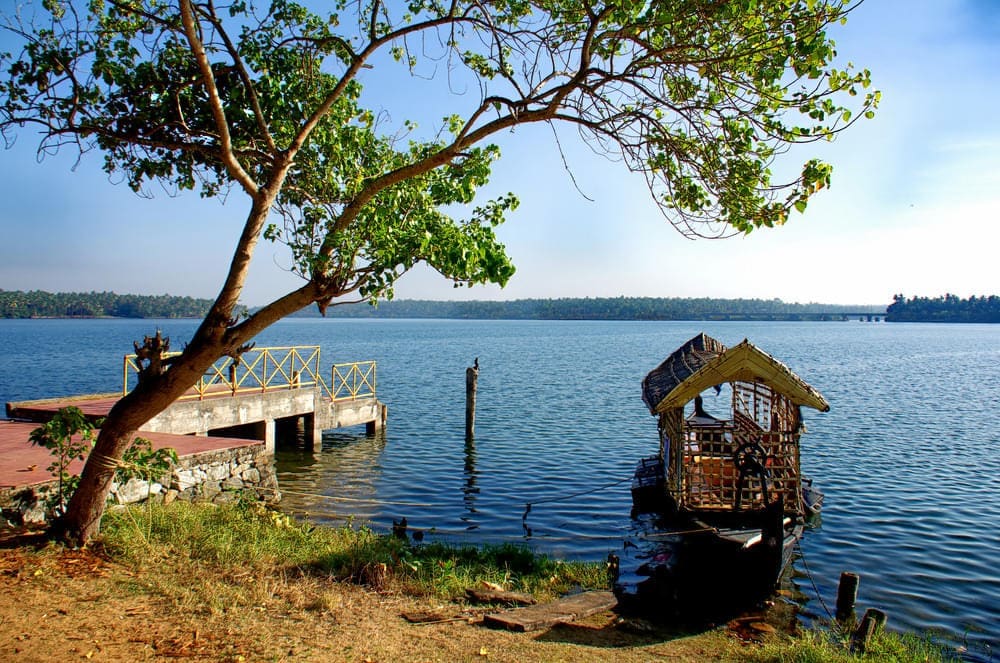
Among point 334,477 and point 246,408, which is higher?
point 246,408

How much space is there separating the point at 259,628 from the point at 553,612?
382 cm

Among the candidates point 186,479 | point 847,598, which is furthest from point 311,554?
point 847,598

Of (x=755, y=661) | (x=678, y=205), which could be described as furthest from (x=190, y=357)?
(x=755, y=661)

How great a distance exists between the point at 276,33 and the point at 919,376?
2224 inches

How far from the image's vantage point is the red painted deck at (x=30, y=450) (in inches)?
429

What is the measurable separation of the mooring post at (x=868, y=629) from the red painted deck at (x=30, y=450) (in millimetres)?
12156

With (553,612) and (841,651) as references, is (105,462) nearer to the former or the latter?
(553,612)

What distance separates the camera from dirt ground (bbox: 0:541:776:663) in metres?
6.41

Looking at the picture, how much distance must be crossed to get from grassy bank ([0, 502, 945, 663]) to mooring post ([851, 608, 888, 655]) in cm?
18

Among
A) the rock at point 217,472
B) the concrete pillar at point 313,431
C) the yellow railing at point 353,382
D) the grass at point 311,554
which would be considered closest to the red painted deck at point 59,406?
the rock at point 217,472

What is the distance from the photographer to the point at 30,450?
13.1 metres

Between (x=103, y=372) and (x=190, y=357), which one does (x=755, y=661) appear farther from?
(x=103, y=372)

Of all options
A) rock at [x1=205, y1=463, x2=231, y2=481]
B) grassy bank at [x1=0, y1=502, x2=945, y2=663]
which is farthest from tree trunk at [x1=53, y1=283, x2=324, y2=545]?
rock at [x1=205, y1=463, x2=231, y2=481]

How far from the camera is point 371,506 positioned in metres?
17.4
